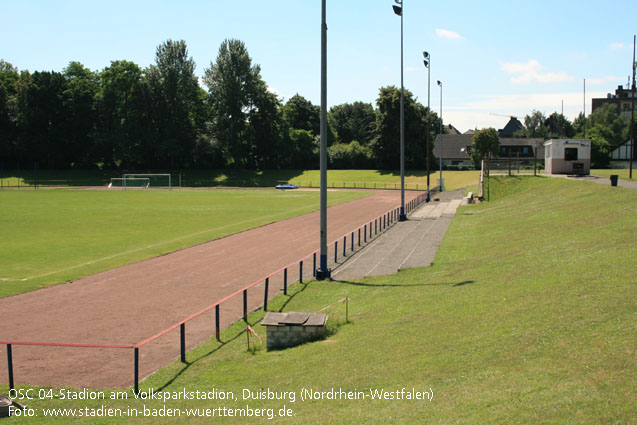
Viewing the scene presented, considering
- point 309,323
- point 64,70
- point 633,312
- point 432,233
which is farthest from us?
point 64,70

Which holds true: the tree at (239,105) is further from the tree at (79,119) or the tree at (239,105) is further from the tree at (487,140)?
the tree at (487,140)

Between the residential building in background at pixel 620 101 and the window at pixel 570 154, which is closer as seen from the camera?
the window at pixel 570 154

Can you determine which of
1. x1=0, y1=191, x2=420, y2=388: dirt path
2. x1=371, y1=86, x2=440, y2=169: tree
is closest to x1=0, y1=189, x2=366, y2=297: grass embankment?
x1=0, y1=191, x2=420, y2=388: dirt path

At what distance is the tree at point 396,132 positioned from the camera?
96438mm

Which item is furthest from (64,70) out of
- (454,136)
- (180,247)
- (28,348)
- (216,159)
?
(28,348)

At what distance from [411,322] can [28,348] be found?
331 inches

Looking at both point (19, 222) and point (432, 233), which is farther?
point (19, 222)

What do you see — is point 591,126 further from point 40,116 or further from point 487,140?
point 40,116

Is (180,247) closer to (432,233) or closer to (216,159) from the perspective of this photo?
(432,233)

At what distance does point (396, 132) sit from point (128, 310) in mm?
87213

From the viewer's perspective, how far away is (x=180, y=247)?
1012 inches

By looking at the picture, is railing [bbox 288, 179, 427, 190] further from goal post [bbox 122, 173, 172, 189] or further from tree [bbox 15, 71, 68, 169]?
tree [bbox 15, 71, 68, 169]

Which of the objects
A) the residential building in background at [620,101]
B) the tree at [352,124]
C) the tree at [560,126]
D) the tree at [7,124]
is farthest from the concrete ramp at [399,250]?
the residential building in background at [620,101]

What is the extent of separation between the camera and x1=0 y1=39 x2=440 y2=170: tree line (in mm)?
94375
